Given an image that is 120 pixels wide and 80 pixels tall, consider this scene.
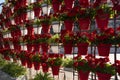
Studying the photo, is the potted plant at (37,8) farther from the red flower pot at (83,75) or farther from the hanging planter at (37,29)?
the red flower pot at (83,75)

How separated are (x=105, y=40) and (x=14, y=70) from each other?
23.0ft

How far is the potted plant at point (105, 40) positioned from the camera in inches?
294

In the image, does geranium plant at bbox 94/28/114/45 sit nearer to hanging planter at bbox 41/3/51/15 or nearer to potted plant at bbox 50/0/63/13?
potted plant at bbox 50/0/63/13

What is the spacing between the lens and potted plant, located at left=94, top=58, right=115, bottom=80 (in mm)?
7473

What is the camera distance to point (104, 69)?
7.57m

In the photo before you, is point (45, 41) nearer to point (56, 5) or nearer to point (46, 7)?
point (46, 7)

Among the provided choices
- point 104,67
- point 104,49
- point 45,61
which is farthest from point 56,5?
point 104,67

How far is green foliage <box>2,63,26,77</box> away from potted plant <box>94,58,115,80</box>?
6.22 metres

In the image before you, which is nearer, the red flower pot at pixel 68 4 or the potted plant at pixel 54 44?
the red flower pot at pixel 68 4

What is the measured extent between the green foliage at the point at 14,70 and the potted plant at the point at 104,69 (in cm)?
622

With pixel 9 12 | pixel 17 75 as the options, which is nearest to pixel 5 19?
pixel 9 12

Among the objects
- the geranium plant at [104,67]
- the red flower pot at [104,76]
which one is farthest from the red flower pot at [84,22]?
the red flower pot at [104,76]

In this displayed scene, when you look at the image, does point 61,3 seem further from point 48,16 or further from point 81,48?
point 81,48

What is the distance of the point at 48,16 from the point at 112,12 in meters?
3.69
